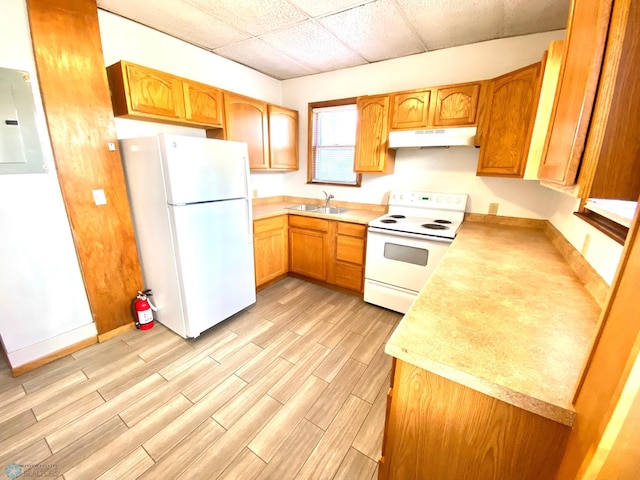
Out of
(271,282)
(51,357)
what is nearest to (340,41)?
(271,282)

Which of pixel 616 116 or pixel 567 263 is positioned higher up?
pixel 616 116

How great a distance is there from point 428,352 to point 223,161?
2.06 meters

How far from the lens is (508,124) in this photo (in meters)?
2.08

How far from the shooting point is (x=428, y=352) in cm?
79

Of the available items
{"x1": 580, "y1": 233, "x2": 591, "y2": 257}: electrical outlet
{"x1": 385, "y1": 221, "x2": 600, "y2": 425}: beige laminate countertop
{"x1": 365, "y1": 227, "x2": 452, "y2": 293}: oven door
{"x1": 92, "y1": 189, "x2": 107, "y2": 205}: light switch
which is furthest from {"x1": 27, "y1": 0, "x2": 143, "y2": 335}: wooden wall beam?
{"x1": 580, "y1": 233, "x2": 591, "y2": 257}: electrical outlet

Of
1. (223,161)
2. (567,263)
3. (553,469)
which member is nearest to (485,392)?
(553,469)

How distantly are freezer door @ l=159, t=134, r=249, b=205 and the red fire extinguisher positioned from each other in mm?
1019

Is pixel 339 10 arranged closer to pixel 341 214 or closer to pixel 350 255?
pixel 341 214

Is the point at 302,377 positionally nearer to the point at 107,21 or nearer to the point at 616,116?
the point at 616,116

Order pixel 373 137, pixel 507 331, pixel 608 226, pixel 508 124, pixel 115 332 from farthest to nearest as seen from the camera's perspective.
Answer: pixel 373 137 < pixel 115 332 < pixel 508 124 < pixel 608 226 < pixel 507 331

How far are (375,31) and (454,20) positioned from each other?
24.3 inches

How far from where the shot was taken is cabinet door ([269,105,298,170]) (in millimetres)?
3229

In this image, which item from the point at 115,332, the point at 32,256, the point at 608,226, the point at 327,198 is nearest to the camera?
the point at 608,226

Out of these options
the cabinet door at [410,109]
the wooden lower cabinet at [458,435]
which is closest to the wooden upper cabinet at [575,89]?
the wooden lower cabinet at [458,435]
